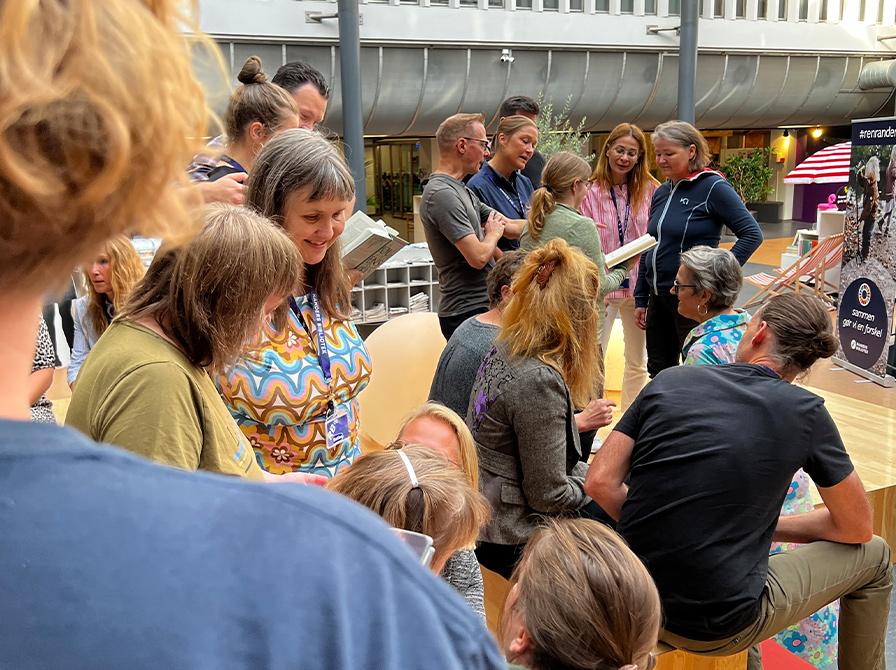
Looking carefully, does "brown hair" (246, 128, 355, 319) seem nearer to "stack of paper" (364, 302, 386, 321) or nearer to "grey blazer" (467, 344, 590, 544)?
"grey blazer" (467, 344, 590, 544)

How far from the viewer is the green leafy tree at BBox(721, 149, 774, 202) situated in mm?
22234

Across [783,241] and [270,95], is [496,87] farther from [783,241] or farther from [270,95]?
[270,95]

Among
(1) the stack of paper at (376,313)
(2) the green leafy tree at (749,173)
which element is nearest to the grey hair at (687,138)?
(1) the stack of paper at (376,313)

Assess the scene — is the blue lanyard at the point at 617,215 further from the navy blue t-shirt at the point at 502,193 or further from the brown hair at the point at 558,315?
the brown hair at the point at 558,315

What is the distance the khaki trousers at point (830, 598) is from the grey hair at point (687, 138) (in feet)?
7.90

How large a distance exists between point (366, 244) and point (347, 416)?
89 cm

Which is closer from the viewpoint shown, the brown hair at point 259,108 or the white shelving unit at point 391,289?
the brown hair at point 259,108

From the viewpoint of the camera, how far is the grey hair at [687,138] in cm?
428

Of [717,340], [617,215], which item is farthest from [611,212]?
[717,340]

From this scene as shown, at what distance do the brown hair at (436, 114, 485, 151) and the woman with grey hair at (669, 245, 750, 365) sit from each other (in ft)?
3.85

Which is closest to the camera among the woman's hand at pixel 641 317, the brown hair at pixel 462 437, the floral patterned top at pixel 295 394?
the floral patterned top at pixel 295 394

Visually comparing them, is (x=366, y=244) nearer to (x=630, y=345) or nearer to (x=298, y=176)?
(x=298, y=176)

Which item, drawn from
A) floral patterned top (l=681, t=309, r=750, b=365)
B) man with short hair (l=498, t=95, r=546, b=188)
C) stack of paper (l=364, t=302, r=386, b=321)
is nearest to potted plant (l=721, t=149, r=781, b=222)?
stack of paper (l=364, t=302, r=386, b=321)

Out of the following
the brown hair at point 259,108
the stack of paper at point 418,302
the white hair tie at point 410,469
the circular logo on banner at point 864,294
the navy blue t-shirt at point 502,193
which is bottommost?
the stack of paper at point 418,302
